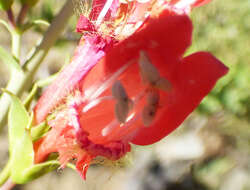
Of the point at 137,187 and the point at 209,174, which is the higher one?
the point at 137,187

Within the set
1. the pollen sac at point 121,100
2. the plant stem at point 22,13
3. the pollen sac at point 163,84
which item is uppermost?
the plant stem at point 22,13

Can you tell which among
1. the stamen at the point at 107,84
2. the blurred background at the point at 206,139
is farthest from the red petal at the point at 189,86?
the blurred background at the point at 206,139

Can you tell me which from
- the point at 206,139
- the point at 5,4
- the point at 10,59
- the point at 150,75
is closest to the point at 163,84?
the point at 150,75

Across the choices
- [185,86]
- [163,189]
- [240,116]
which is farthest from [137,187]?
[185,86]

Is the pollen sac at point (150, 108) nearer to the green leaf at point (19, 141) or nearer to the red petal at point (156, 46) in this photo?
the red petal at point (156, 46)

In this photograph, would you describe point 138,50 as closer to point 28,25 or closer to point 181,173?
point 28,25

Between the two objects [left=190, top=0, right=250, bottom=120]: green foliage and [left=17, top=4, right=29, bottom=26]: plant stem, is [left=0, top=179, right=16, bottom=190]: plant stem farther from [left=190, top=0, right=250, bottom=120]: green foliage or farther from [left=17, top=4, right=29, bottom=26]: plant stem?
[left=190, top=0, right=250, bottom=120]: green foliage

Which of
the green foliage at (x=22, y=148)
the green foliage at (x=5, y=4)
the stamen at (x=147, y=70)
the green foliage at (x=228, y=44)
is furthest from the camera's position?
the green foliage at (x=228, y=44)
